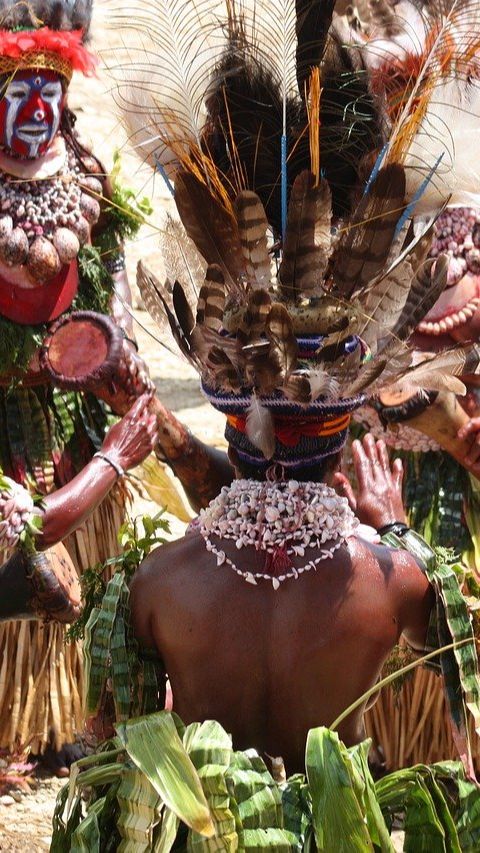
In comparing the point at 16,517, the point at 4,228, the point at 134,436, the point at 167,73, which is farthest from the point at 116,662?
the point at 4,228

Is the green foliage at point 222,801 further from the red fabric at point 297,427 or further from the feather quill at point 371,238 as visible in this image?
the feather quill at point 371,238

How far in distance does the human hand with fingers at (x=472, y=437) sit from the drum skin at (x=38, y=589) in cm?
131

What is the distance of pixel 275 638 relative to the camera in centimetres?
256

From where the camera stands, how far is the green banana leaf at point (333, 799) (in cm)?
236

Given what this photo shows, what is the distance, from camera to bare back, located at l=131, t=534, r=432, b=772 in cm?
256

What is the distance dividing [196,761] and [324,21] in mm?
1534

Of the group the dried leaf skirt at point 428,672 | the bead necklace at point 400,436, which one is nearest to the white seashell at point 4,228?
the bead necklace at point 400,436

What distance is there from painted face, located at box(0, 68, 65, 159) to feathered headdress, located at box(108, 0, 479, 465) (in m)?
1.70

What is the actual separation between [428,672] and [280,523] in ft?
7.06

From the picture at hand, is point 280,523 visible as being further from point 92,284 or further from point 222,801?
point 92,284

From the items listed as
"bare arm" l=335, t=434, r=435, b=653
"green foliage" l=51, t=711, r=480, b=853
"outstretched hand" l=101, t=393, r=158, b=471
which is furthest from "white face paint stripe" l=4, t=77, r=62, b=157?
"green foliage" l=51, t=711, r=480, b=853

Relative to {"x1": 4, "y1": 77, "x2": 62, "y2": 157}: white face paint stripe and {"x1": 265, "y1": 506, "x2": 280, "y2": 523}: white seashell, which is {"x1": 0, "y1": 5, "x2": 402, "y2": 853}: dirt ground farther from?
{"x1": 265, "y1": 506, "x2": 280, "y2": 523}: white seashell

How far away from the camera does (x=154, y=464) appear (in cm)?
485

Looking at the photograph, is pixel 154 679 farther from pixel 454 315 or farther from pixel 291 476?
pixel 454 315
